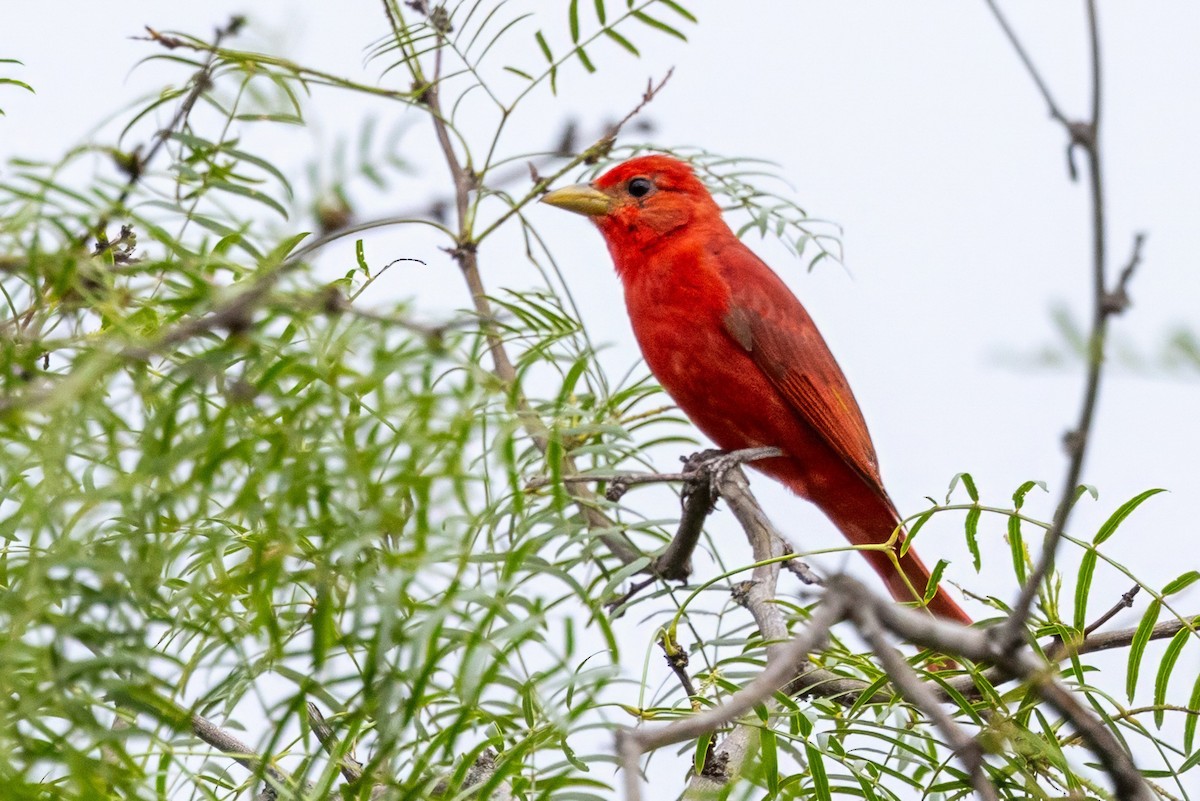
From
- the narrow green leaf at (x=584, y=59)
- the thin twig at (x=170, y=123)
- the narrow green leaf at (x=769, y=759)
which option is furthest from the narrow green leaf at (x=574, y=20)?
the narrow green leaf at (x=769, y=759)

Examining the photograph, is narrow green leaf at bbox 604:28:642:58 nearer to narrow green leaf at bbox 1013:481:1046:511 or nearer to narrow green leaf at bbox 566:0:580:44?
narrow green leaf at bbox 566:0:580:44

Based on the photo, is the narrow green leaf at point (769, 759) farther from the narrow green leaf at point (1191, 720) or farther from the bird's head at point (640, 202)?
the bird's head at point (640, 202)

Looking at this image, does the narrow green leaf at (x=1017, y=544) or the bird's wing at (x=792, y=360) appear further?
the bird's wing at (x=792, y=360)

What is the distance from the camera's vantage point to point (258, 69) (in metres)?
2.60

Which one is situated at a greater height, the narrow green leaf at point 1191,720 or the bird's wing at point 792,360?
the bird's wing at point 792,360

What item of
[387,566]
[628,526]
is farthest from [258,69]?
[387,566]

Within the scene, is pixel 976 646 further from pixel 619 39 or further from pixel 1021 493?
pixel 619 39

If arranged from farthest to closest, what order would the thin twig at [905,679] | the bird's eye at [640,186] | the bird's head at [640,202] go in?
the bird's eye at [640,186] → the bird's head at [640,202] → the thin twig at [905,679]

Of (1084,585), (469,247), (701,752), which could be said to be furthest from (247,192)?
(1084,585)

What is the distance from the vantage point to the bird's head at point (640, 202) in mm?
4957

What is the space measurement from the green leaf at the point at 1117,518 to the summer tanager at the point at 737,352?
223cm

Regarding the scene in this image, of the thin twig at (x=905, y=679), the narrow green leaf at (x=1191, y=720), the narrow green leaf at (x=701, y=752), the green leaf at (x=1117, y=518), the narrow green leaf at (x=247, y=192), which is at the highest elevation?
the narrow green leaf at (x=247, y=192)

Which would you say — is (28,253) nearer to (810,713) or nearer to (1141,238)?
(1141,238)

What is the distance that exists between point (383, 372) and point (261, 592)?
0.26 metres
